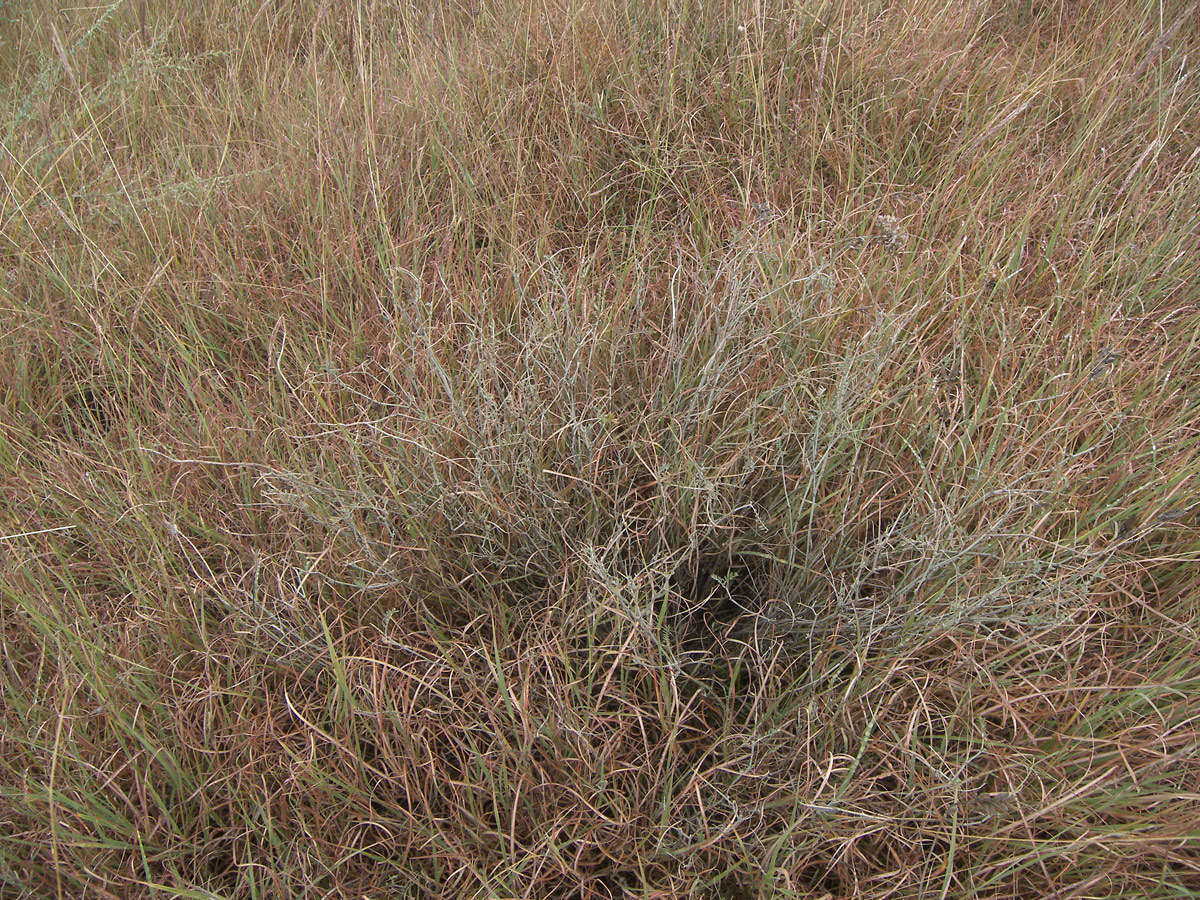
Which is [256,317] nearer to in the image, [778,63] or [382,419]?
[382,419]

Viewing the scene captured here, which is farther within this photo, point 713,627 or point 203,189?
point 203,189

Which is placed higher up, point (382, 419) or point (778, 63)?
point (778, 63)

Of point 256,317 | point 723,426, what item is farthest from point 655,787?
point 256,317

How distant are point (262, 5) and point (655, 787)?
2635mm

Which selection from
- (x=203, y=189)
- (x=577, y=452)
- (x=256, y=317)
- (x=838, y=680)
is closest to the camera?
(x=838, y=680)

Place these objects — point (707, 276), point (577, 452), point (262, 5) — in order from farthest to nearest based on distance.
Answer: point (262, 5), point (707, 276), point (577, 452)

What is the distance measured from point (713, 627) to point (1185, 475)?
2.65ft

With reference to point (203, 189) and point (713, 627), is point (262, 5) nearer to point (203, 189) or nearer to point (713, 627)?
point (203, 189)

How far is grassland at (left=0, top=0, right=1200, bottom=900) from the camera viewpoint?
3.81ft

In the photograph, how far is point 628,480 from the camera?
1.43 m

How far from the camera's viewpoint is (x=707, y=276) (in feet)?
5.54

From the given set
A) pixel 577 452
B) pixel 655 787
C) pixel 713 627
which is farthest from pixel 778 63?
pixel 655 787

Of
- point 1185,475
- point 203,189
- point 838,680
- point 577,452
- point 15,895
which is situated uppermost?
point 203,189

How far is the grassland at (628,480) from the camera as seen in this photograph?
3.81 ft
